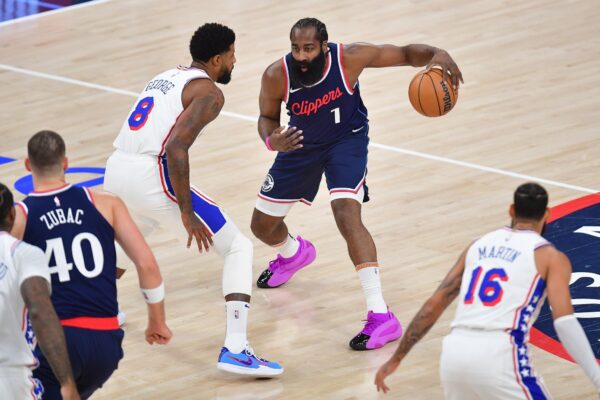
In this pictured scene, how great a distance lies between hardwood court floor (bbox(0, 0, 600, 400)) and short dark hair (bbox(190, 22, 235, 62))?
167cm

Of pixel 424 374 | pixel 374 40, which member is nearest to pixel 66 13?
pixel 374 40

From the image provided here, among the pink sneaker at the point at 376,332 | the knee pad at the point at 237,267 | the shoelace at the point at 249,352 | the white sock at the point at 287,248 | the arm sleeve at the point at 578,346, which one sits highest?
the arm sleeve at the point at 578,346

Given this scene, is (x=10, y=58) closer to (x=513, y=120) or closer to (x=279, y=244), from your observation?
(x=513, y=120)

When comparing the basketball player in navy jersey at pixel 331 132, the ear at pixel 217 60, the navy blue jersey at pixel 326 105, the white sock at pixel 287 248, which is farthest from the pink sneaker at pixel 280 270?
the ear at pixel 217 60

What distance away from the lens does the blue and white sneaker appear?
7.11m

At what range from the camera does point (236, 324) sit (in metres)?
7.18

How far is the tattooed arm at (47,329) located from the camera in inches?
205

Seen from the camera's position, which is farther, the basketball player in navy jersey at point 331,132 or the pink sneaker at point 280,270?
the pink sneaker at point 280,270

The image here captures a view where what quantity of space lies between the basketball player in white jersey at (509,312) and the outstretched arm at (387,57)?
2625mm

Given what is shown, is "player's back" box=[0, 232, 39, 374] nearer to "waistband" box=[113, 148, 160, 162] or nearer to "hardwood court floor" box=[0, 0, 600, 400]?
"hardwood court floor" box=[0, 0, 600, 400]

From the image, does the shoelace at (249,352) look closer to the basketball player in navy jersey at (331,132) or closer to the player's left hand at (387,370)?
the basketball player in navy jersey at (331,132)

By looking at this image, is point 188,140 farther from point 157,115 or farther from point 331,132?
point 331,132

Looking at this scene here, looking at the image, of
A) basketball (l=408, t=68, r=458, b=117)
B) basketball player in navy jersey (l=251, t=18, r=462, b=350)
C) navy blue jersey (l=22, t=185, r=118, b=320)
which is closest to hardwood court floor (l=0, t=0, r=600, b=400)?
basketball player in navy jersey (l=251, t=18, r=462, b=350)

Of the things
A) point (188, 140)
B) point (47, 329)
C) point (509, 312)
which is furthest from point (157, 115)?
point (509, 312)
